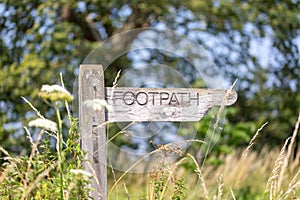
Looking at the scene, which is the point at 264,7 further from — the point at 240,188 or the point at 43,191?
the point at 43,191

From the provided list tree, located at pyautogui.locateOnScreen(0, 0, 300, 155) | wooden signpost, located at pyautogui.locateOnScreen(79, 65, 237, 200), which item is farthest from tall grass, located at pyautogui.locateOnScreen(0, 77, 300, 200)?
tree, located at pyautogui.locateOnScreen(0, 0, 300, 155)

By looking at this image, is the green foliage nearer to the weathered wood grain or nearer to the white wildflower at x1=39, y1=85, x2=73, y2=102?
the white wildflower at x1=39, y1=85, x2=73, y2=102

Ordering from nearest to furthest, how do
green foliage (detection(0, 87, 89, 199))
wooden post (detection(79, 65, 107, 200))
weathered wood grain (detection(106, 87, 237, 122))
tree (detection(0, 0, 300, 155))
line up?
green foliage (detection(0, 87, 89, 199)), wooden post (detection(79, 65, 107, 200)), weathered wood grain (detection(106, 87, 237, 122)), tree (detection(0, 0, 300, 155))

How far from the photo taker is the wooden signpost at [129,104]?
242cm

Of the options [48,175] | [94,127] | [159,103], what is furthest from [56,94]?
[159,103]

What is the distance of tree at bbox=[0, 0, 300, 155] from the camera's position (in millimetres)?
6965

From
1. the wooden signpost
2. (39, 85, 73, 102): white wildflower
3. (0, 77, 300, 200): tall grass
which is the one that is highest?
(39, 85, 73, 102): white wildflower

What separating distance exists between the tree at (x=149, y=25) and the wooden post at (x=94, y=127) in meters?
4.39

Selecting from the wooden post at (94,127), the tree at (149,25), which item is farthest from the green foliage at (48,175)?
the tree at (149,25)

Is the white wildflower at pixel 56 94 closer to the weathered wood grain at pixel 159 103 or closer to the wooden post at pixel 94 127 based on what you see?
the wooden post at pixel 94 127

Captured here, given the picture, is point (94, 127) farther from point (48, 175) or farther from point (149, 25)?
point (149, 25)

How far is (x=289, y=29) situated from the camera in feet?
26.6

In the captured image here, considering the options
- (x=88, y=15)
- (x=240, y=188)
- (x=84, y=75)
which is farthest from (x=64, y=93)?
(x=88, y=15)

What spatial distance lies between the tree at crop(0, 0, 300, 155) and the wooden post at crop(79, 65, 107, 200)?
14.4ft
